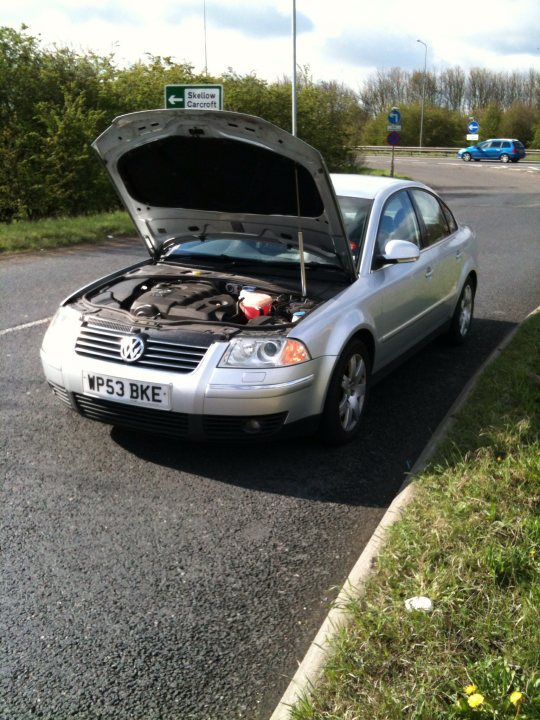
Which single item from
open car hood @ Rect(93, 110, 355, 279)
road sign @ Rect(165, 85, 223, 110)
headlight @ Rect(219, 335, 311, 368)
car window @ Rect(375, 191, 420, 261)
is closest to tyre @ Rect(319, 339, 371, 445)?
headlight @ Rect(219, 335, 311, 368)

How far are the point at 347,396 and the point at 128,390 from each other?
1.38 meters

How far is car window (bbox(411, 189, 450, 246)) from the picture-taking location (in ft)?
21.9

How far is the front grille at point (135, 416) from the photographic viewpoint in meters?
4.57

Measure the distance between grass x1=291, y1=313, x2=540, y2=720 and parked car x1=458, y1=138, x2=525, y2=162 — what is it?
53805 millimetres

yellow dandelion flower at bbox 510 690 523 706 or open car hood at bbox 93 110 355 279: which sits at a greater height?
open car hood at bbox 93 110 355 279

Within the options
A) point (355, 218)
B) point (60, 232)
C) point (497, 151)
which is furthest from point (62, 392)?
point (497, 151)

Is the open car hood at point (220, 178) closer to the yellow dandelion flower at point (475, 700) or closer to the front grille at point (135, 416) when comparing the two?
the front grille at point (135, 416)

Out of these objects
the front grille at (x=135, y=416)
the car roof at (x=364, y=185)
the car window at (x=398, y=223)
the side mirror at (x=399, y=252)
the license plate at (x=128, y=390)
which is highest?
the car roof at (x=364, y=185)

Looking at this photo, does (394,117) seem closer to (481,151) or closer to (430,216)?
(430,216)

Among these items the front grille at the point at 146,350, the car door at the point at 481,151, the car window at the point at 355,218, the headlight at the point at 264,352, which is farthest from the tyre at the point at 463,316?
the car door at the point at 481,151

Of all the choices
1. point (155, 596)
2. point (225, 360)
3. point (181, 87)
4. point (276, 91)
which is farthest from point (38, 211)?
point (155, 596)

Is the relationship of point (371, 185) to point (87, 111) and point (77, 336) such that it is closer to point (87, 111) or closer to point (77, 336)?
point (77, 336)

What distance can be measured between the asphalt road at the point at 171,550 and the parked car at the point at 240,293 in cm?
30

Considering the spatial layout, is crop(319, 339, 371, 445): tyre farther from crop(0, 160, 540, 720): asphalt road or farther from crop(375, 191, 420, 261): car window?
crop(375, 191, 420, 261): car window
